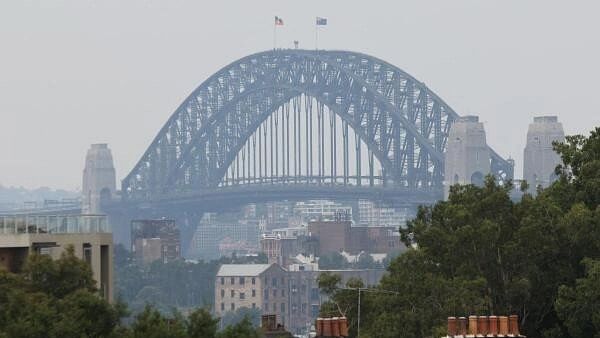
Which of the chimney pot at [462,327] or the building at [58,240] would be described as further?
the building at [58,240]

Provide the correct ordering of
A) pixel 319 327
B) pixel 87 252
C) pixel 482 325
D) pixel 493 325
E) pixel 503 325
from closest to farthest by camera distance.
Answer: pixel 482 325
pixel 493 325
pixel 503 325
pixel 319 327
pixel 87 252

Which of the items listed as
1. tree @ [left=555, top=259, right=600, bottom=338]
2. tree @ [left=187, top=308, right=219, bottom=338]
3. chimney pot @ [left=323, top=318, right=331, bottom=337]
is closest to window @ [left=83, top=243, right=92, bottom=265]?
chimney pot @ [left=323, top=318, right=331, bottom=337]

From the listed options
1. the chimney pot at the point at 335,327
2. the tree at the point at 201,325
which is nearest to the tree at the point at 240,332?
the tree at the point at 201,325

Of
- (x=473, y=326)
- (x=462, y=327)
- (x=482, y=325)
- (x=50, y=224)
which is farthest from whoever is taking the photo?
(x=50, y=224)

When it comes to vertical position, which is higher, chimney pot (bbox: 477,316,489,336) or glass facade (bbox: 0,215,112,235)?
glass facade (bbox: 0,215,112,235)

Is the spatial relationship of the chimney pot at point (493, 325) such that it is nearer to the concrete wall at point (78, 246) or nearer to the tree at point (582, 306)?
the tree at point (582, 306)

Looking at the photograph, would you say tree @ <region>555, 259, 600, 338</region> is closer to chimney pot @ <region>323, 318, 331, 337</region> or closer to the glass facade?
chimney pot @ <region>323, 318, 331, 337</region>

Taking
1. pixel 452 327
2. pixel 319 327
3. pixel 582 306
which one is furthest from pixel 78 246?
pixel 452 327

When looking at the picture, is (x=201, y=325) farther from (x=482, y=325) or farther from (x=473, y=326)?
(x=482, y=325)

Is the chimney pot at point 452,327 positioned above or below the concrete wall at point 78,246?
below

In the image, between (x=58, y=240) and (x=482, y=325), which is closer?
(x=482, y=325)
